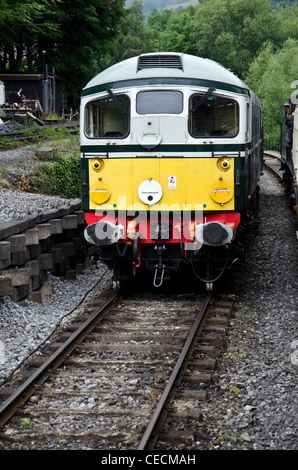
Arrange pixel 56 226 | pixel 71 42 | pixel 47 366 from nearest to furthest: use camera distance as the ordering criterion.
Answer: pixel 47 366, pixel 56 226, pixel 71 42

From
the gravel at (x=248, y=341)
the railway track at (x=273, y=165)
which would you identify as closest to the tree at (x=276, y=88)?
the railway track at (x=273, y=165)

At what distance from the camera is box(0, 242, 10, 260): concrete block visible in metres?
8.71

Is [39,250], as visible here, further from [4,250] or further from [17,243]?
[4,250]

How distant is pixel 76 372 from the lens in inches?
274

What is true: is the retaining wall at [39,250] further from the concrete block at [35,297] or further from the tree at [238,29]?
the tree at [238,29]

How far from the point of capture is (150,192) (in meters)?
9.47

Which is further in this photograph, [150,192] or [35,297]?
[35,297]

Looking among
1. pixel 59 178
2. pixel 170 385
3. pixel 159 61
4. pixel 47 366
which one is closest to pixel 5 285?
pixel 47 366

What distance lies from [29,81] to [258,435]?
114 feet

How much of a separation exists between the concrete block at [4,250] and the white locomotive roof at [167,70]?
2.78 meters

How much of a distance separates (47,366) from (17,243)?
2677 millimetres

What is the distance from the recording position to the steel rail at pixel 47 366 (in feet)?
19.5

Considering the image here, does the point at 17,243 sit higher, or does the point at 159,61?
the point at 159,61

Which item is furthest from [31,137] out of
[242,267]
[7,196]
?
[242,267]
